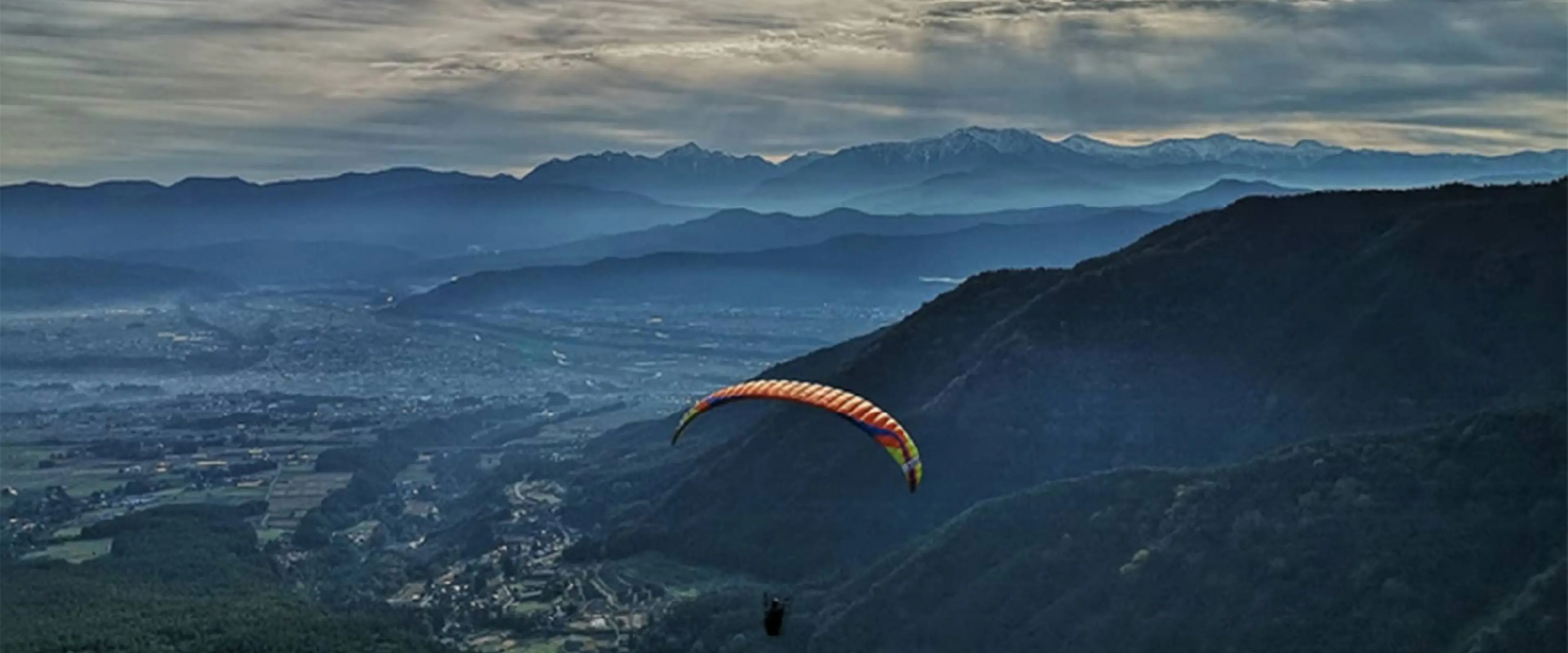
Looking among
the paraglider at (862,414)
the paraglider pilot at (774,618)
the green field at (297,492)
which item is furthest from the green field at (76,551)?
the paraglider pilot at (774,618)

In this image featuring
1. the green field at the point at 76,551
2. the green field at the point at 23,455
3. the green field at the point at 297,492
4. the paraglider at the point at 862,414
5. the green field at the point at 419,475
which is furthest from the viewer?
the green field at the point at 23,455

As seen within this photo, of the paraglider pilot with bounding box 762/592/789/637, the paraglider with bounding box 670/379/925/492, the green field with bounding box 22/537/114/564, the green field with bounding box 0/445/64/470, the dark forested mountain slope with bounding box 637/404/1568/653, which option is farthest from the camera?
the green field with bounding box 0/445/64/470

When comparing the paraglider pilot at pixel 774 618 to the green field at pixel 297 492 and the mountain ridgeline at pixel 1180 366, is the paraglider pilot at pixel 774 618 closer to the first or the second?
the mountain ridgeline at pixel 1180 366

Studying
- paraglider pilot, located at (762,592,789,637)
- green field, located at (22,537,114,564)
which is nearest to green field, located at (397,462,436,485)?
green field, located at (22,537,114,564)

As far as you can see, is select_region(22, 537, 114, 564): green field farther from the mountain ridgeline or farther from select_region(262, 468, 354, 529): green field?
the mountain ridgeline

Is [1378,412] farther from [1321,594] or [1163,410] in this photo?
[1321,594]

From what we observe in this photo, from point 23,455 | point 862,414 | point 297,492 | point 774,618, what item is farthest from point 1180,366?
point 23,455
